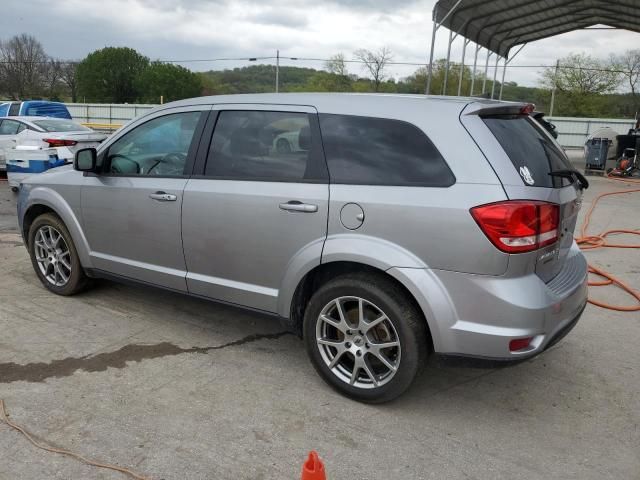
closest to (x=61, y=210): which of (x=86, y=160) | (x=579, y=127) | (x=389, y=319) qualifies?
(x=86, y=160)

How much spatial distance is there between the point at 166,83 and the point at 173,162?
7664 cm

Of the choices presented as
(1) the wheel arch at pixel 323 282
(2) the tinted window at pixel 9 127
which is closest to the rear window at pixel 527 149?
(1) the wheel arch at pixel 323 282

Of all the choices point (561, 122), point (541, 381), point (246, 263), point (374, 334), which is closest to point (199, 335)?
point (246, 263)

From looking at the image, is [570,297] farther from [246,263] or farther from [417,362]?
[246,263]

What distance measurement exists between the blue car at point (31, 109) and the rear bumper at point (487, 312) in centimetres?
1563

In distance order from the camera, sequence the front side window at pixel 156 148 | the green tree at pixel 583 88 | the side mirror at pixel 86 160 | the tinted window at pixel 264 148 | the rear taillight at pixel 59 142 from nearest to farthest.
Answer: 1. the tinted window at pixel 264 148
2. the front side window at pixel 156 148
3. the side mirror at pixel 86 160
4. the rear taillight at pixel 59 142
5. the green tree at pixel 583 88

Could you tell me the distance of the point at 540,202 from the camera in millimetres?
2734

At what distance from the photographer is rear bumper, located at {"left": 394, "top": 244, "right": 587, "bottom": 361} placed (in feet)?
8.78

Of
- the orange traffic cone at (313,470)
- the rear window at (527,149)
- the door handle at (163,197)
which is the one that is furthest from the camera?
the door handle at (163,197)

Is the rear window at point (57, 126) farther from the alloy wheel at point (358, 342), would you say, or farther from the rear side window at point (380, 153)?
the alloy wheel at point (358, 342)

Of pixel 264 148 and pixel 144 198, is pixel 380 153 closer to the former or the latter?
pixel 264 148

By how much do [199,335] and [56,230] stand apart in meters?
1.72

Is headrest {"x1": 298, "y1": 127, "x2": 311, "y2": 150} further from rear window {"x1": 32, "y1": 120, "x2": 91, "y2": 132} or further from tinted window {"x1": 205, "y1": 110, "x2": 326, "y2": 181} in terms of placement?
rear window {"x1": 32, "y1": 120, "x2": 91, "y2": 132}

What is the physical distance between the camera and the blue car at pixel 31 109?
15.4 metres
